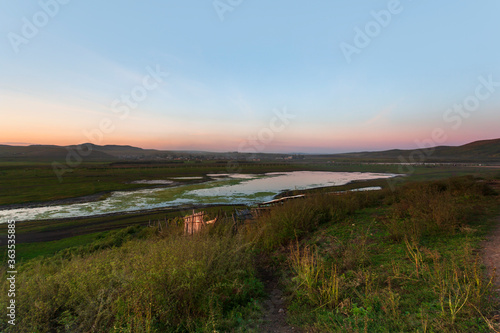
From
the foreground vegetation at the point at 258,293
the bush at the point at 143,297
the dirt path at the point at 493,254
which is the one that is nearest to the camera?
the foreground vegetation at the point at 258,293

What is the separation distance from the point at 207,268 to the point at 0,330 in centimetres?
312

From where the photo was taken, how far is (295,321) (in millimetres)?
3537

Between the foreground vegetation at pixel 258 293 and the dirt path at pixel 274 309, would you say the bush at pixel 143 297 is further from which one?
the dirt path at pixel 274 309

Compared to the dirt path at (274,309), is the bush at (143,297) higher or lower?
higher

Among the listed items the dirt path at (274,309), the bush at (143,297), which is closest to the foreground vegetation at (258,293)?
the bush at (143,297)

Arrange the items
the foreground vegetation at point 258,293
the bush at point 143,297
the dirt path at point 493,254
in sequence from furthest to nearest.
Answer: the dirt path at point 493,254 < the bush at point 143,297 < the foreground vegetation at point 258,293

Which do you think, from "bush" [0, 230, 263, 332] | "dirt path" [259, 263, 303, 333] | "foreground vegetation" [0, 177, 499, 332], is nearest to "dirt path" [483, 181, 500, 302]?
"foreground vegetation" [0, 177, 499, 332]

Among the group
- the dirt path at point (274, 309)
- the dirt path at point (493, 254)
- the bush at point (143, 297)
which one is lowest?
the dirt path at point (274, 309)

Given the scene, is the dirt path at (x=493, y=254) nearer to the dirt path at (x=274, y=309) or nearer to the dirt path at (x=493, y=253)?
the dirt path at (x=493, y=253)

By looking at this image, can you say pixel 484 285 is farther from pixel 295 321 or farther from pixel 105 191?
pixel 105 191

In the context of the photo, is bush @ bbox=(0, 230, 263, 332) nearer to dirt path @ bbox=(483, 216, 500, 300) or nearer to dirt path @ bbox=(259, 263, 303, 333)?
dirt path @ bbox=(259, 263, 303, 333)

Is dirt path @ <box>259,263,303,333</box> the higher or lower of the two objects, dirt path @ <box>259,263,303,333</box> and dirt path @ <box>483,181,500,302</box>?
the lower

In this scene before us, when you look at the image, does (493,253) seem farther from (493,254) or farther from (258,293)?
(258,293)

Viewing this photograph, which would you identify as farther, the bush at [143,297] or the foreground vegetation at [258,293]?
the bush at [143,297]
